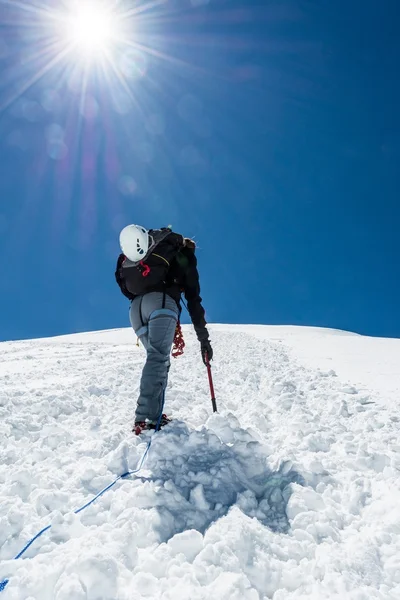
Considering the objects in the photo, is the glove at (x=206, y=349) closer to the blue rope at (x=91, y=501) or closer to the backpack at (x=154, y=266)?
the backpack at (x=154, y=266)

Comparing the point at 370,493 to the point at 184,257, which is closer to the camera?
the point at 370,493

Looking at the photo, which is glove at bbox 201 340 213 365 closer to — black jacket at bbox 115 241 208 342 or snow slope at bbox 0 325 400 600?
black jacket at bbox 115 241 208 342

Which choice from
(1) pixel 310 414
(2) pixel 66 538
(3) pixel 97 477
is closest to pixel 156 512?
(2) pixel 66 538

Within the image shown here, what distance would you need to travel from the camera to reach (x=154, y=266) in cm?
453

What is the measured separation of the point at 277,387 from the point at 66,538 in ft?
15.2

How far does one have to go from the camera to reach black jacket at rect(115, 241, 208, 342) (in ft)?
15.3

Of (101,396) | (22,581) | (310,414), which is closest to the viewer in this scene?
(22,581)

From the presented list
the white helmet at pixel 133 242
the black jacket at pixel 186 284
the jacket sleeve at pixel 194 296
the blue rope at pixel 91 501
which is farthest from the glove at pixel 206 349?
the blue rope at pixel 91 501

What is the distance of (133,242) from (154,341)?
1.18 metres

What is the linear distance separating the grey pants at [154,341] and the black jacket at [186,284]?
16 cm

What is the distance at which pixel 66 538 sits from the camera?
2.20 meters

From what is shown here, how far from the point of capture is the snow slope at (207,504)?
184 centimetres

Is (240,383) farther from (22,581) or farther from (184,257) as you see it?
(22,581)

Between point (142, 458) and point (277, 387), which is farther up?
point (277, 387)
